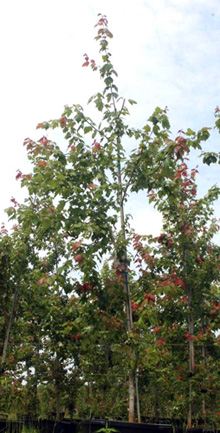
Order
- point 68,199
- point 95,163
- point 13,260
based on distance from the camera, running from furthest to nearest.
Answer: point 13,260, point 95,163, point 68,199

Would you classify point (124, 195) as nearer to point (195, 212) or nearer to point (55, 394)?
point (195, 212)

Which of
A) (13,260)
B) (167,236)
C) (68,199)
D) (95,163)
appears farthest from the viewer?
(13,260)

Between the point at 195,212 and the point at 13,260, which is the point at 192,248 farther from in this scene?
the point at 13,260

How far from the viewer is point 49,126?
18.0ft

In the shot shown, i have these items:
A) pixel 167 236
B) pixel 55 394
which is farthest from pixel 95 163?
pixel 55 394

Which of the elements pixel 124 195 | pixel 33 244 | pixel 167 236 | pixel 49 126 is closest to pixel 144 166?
pixel 124 195

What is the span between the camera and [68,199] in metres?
4.96

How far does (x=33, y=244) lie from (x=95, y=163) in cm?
367

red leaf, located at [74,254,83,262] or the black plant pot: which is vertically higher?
red leaf, located at [74,254,83,262]

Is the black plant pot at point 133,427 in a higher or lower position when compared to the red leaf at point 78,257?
lower

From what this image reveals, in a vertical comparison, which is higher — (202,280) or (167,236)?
(167,236)

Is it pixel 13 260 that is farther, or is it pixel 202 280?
pixel 13 260

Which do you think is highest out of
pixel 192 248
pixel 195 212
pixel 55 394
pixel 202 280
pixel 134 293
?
pixel 195 212

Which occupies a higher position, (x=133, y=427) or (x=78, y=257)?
(x=78, y=257)
